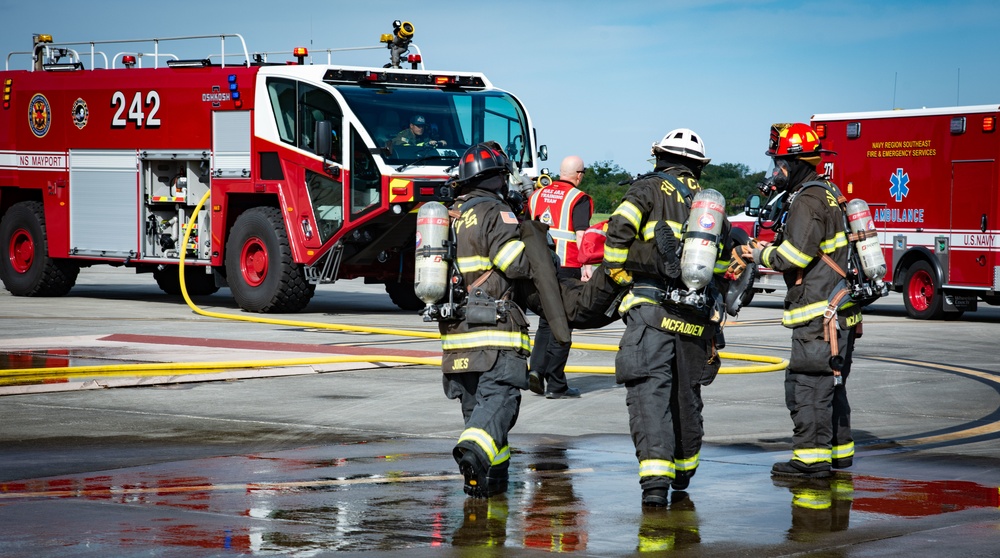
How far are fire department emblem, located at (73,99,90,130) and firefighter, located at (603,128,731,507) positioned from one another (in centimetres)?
1515

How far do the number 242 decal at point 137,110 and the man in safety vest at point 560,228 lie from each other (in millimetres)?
10226

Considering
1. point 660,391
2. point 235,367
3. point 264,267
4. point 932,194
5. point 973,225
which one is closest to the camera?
point 660,391

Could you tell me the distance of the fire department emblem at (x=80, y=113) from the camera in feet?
66.0

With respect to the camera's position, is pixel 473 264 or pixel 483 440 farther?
pixel 473 264

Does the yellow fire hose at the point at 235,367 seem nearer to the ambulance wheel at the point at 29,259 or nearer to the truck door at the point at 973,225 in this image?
the truck door at the point at 973,225

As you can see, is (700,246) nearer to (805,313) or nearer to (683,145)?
(683,145)

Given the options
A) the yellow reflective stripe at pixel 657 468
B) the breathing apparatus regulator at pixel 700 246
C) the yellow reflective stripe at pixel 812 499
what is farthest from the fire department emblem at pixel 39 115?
the yellow reflective stripe at pixel 812 499

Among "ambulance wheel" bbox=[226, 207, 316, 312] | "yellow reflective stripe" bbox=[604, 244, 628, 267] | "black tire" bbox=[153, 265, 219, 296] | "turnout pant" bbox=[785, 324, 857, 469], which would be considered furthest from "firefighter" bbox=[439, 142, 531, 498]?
"black tire" bbox=[153, 265, 219, 296]

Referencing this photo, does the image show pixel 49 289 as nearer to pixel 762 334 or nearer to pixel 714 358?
pixel 762 334

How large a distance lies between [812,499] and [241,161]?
1277 centimetres

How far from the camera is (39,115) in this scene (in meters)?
20.8

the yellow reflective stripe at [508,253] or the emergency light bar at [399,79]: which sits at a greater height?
the emergency light bar at [399,79]

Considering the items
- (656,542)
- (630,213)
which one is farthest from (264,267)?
(656,542)

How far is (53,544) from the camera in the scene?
17.5 feet
